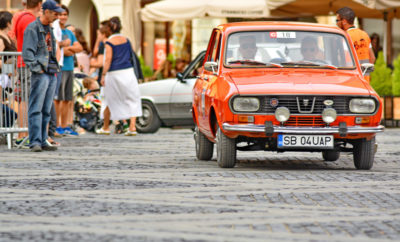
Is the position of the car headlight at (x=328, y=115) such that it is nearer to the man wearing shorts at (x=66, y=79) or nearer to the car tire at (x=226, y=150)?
the car tire at (x=226, y=150)

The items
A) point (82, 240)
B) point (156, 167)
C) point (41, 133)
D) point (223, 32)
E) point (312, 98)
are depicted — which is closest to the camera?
point (82, 240)

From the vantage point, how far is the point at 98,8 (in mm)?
29969

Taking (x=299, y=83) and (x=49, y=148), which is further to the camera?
(x=49, y=148)

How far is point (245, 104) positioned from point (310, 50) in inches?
58.8

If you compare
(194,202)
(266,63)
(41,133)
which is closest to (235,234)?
(194,202)

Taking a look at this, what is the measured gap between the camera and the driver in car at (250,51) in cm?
1086

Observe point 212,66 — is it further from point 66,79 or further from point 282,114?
point 66,79

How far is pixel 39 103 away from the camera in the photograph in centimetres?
1245

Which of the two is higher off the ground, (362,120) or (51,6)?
(51,6)

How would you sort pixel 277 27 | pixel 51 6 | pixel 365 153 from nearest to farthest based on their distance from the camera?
pixel 365 153
pixel 277 27
pixel 51 6

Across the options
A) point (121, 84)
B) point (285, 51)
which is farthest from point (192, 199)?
point (121, 84)

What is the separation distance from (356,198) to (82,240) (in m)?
2.81

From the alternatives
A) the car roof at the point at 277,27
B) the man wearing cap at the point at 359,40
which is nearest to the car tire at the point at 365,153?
the car roof at the point at 277,27

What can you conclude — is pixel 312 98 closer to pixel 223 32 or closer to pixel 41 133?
pixel 223 32
